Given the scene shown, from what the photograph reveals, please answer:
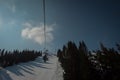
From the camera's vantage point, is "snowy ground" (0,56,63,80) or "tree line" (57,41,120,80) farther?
"snowy ground" (0,56,63,80)

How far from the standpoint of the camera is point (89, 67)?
21312 mm

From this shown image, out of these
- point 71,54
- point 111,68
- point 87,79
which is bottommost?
point 87,79

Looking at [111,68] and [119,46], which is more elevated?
[119,46]

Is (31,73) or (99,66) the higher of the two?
(99,66)

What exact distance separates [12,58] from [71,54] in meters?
41.4

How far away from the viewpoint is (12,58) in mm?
61562

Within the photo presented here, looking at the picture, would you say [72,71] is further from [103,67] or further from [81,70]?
[103,67]

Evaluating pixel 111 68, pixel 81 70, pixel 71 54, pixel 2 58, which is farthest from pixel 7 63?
pixel 111 68

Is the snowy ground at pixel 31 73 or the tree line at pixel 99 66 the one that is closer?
the tree line at pixel 99 66

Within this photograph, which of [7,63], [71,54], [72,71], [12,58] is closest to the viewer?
[72,71]

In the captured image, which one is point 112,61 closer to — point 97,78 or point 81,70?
point 97,78

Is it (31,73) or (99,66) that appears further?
(31,73)

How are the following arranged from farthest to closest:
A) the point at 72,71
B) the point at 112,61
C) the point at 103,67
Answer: the point at 72,71, the point at 103,67, the point at 112,61

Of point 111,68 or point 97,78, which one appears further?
point 97,78
